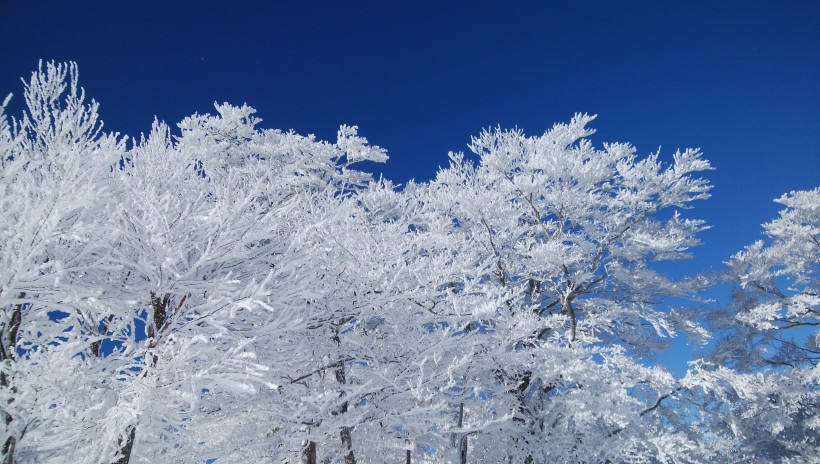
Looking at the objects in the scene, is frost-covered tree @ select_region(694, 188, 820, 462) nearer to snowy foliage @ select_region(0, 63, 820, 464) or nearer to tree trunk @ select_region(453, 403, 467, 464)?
snowy foliage @ select_region(0, 63, 820, 464)

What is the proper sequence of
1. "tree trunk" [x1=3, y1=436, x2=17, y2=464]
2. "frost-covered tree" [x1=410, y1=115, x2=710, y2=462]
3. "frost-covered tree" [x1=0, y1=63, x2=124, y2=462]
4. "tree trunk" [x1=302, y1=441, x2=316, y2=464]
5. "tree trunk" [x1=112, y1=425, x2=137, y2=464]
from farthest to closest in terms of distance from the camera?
1. "frost-covered tree" [x1=410, y1=115, x2=710, y2=462]
2. "tree trunk" [x1=302, y1=441, x2=316, y2=464]
3. "tree trunk" [x1=112, y1=425, x2=137, y2=464]
4. "tree trunk" [x1=3, y1=436, x2=17, y2=464]
5. "frost-covered tree" [x1=0, y1=63, x2=124, y2=462]

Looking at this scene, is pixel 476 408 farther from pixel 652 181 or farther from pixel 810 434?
pixel 810 434

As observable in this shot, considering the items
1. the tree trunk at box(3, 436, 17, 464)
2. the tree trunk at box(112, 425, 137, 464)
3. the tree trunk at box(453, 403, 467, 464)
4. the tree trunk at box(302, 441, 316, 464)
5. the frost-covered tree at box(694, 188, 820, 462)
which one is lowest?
the tree trunk at box(3, 436, 17, 464)

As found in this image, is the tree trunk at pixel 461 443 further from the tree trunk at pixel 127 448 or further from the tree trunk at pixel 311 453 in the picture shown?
the tree trunk at pixel 127 448

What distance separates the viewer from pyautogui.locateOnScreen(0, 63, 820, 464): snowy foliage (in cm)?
414

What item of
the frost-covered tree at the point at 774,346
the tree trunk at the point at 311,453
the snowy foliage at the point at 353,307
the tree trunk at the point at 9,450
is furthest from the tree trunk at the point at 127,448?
the frost-covered tree at the point at 774,346

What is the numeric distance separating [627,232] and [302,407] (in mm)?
8842

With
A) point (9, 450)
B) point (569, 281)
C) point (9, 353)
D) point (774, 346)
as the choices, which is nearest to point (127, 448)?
point (9, 450)

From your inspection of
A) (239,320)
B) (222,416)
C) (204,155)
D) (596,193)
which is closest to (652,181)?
(596,193)

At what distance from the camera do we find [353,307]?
675 cm

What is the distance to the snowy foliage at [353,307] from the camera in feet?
13.6

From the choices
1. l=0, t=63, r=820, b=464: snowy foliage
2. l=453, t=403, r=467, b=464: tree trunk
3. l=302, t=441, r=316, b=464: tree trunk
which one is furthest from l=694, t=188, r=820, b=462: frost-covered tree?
l=302, t=441, r=316, b=464: tree trunk

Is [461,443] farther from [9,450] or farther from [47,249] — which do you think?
[47,249]

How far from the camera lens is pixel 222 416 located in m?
6.51
